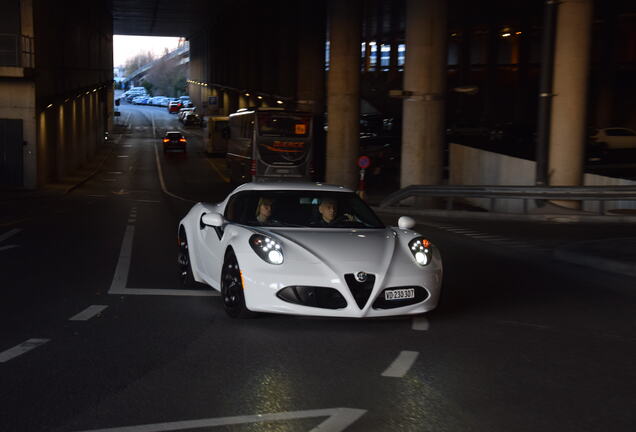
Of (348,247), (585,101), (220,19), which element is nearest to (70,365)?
(348,247)

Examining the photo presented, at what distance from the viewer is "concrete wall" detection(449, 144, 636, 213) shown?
78.5 ft

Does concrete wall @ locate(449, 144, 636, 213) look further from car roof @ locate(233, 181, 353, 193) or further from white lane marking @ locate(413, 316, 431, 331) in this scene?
white lane marking @ locate(413, 316, 431, 331)

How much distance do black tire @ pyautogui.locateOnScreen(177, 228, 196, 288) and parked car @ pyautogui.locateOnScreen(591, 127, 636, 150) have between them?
36.4m

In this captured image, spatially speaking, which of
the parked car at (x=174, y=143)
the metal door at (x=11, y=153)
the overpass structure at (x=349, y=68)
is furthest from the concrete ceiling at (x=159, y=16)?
the metal door at (x=11, y=153)

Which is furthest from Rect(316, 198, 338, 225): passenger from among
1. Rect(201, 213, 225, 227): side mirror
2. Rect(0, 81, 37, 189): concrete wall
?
Rect(0, 81, 37, 189): concrete wall

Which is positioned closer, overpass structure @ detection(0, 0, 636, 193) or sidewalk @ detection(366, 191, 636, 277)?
sidewalk @ detection(366, 191, 636, 277)

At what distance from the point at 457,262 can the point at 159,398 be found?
8.07 meters

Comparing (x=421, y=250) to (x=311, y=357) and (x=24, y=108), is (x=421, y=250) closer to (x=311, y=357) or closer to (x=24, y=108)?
(x=311, y=357)

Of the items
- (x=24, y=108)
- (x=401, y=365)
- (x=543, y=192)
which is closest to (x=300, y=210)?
(x=401, y=365)

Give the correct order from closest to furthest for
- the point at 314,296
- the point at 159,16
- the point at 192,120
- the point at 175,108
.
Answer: the point at 314,296 → the point at 159,16 → the point at 192,120 → the point at 175,108

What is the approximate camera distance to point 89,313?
352 inches

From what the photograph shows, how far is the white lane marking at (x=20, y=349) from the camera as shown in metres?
6.97

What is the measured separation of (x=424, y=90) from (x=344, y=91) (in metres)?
8.79

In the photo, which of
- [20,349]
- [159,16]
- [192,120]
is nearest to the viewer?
[20,349]
